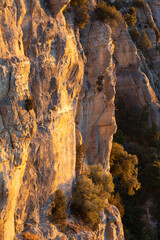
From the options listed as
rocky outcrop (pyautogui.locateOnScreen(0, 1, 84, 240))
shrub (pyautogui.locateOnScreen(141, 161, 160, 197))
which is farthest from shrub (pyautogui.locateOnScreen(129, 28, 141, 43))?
rocky outcrop (pyautogui.locateOnScreen(0, 1, 84, 240))

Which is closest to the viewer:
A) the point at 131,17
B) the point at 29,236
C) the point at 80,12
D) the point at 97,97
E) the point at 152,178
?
the point at 29,236

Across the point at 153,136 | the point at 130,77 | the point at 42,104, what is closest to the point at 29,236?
the point at 42,104

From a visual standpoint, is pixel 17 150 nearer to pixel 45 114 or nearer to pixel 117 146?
pixel 45 114

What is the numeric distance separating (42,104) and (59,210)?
514cm

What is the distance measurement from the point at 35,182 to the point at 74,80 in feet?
20.4

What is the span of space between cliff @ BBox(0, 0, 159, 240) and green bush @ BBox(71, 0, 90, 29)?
51cm

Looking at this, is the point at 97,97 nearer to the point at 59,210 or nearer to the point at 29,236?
the point at 59,210

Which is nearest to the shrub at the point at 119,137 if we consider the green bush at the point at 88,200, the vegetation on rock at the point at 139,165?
the vegetation on rock at the point at 139,165

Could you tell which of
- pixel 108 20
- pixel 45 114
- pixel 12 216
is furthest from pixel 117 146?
pixel 12 216

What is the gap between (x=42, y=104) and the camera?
42.0 feet

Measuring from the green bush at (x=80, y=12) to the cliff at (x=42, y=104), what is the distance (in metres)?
0.51

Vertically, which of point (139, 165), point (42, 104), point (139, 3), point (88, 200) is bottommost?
point (139, 165)

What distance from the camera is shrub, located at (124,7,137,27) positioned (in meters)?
33.3

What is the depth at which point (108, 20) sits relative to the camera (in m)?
19.9
